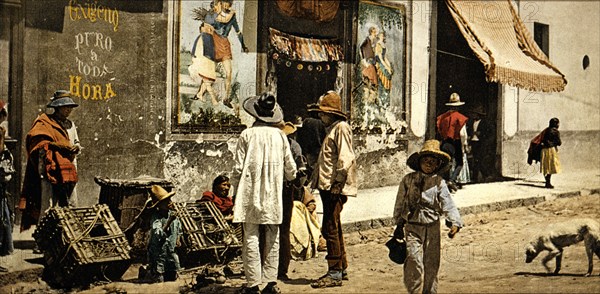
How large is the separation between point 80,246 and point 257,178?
1.61 meters

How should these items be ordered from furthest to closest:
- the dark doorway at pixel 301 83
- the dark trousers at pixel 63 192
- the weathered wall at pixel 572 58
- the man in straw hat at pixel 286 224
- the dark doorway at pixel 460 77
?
1. the dark doorway at pixel 460 77
2. the dark doorway at pixel 301 83
3. the weathered wall at pixel 572 58
4. the dark trousers at pixel 63 192
5. the man in straw hat at pixel 286 224

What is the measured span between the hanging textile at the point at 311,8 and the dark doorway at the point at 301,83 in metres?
0.65

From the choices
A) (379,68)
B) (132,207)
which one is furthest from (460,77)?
(132,207)

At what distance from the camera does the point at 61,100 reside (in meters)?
7.05

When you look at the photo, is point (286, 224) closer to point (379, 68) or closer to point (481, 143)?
point (379, 68)

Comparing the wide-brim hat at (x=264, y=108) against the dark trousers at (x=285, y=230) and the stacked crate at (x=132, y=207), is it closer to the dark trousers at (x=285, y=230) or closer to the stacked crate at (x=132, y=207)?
the dark trousers at (x=285, y=230)

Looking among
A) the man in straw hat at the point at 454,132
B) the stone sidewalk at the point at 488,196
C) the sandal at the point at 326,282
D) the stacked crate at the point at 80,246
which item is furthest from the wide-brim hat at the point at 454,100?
the stacked crate at the point at 80,246

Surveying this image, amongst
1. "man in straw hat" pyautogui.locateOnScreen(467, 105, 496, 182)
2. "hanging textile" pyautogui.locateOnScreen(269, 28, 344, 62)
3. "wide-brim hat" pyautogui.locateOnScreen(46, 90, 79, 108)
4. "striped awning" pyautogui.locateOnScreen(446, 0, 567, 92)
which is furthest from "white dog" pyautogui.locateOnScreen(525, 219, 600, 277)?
"wide-brim hat" pyautogui.locateOnScreen(46, 90, 79, 108)

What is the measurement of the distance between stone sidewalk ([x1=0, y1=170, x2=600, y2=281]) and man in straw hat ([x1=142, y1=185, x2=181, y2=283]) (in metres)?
1.83

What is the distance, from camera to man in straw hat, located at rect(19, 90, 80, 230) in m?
6.85

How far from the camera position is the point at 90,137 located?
7977 mm

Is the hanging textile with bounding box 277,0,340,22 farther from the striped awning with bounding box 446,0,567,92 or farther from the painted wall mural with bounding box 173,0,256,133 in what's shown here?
the striped awning with bounding box 446,0,567,92

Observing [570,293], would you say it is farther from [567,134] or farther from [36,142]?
[36,142]

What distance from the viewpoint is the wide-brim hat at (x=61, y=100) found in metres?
7.03
